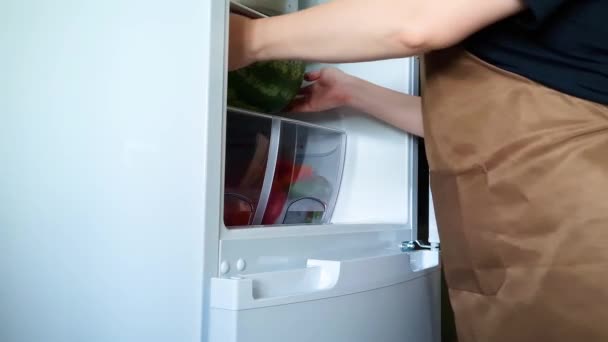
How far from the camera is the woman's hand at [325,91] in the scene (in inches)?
44.9

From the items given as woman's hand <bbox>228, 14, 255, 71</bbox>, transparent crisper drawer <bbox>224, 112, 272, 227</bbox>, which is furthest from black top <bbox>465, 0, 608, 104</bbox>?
transparent crisper drawer <bbox>224, 112, 272, 227</bbox>

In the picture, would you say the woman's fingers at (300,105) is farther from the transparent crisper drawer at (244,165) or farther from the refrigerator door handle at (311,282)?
the refrigerator door handle at (311,282)

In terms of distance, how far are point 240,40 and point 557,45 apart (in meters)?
0.43

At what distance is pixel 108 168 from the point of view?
0.79 metres

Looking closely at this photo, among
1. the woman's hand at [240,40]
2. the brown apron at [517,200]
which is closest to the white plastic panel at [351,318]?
the brown apron at [517,200]

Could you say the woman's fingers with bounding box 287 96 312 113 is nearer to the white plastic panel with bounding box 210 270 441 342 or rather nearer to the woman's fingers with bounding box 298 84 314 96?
the woman's fingers with bounding box 298 84 314 96

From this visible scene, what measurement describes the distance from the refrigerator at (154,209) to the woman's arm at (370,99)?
15cm

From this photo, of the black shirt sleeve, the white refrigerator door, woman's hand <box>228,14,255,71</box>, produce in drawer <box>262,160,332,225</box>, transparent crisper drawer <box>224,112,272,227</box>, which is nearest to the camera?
the black shirt sleeve

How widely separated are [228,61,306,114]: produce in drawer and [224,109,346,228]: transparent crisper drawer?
0.13ft

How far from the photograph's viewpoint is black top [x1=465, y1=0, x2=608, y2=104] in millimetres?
614

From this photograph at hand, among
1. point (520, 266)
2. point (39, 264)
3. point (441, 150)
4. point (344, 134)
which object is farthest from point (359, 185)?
point (39, 264)

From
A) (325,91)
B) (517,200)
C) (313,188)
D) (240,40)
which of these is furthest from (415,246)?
(240,40)

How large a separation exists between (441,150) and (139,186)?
0.42 metres

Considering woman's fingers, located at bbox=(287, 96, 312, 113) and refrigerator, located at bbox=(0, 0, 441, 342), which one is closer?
refrigerator, located at bbox=(0, 0, 441, 342)
